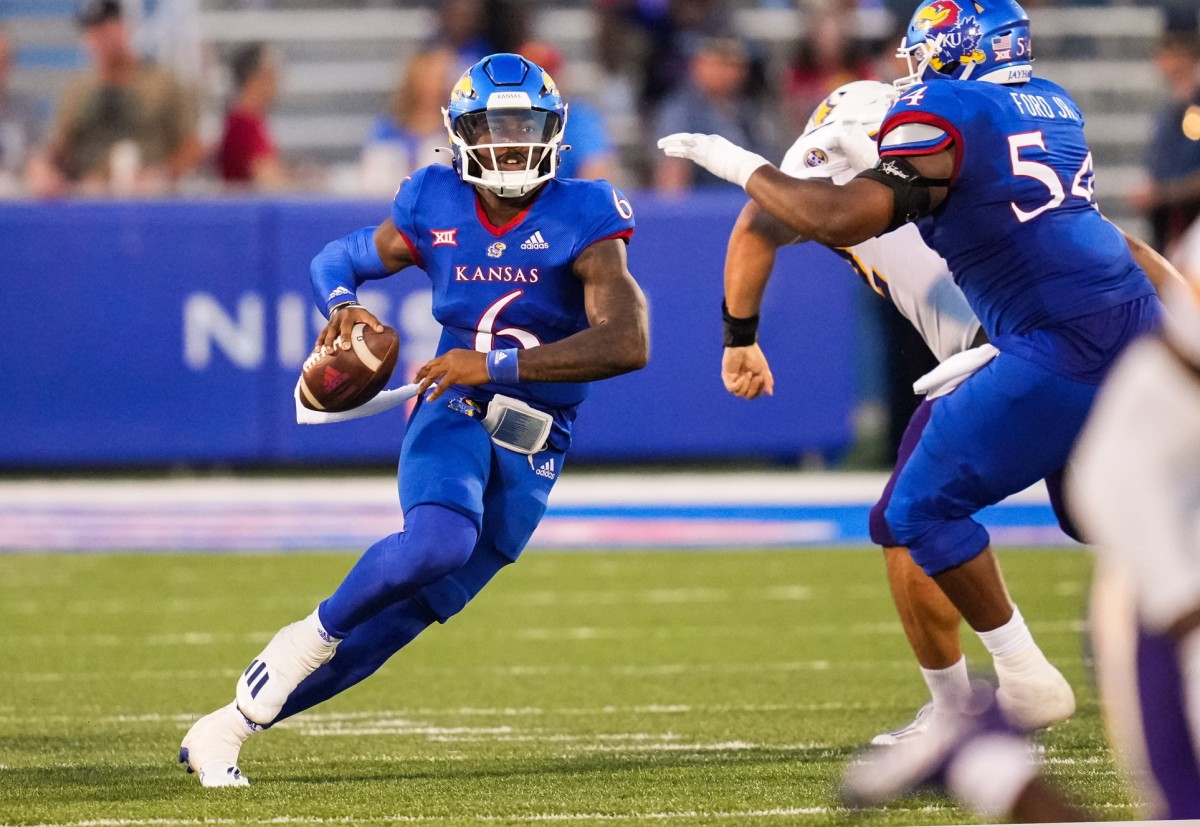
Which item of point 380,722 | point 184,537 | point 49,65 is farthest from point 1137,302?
point 49,65

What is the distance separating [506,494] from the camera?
4.55m

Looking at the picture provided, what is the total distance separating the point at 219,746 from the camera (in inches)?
168

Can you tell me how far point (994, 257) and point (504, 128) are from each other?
45.9 inches

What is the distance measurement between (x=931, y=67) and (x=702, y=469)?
247 inches

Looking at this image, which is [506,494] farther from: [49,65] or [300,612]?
[49,65]

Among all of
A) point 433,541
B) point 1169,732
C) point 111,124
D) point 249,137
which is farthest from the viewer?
point 249,137

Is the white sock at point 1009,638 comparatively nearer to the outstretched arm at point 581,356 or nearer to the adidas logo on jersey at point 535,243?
the outstretched arm at point 581,356

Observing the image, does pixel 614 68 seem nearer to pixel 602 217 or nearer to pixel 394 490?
pixel 394 490

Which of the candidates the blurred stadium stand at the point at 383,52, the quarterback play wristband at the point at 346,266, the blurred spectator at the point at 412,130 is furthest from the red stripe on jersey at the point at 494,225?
the blurred stadium stand at the point at 383,52

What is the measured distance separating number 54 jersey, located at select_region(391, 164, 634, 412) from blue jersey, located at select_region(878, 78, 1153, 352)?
31.3 inches

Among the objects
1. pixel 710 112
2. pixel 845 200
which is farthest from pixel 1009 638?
pixel 710 112

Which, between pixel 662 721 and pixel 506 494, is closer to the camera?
pixel 506 494

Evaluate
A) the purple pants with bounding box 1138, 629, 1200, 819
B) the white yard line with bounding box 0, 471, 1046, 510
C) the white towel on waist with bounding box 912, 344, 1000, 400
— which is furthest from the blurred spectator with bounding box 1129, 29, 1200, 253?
the purple pants with bounding box 1138, 629, 1200, 819

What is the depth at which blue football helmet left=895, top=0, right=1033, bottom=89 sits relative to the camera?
4.39 metres
